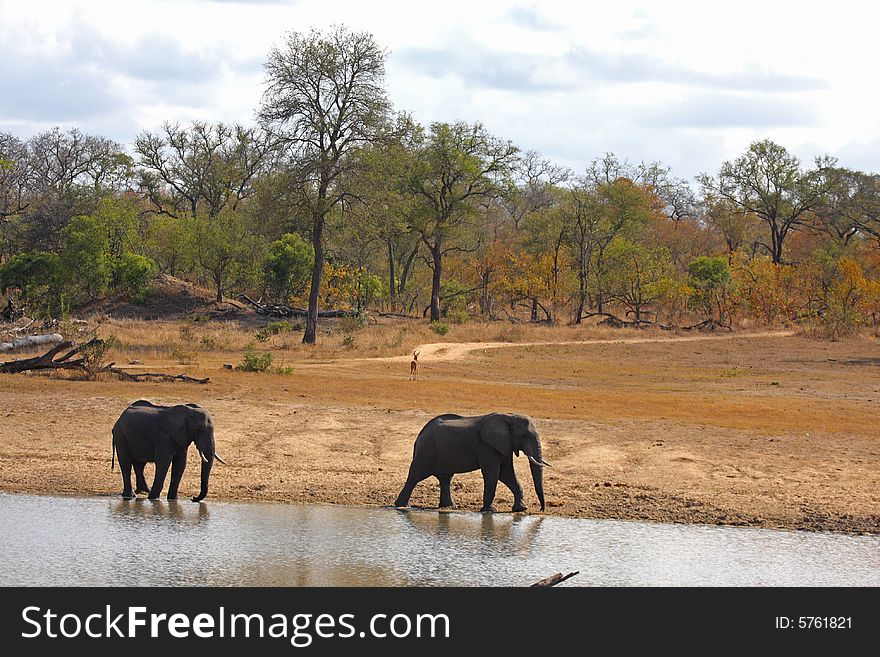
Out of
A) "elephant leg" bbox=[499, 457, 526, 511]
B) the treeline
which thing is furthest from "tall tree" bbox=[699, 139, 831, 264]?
"elephant leg" bbox=[499, 457, 526, 511]

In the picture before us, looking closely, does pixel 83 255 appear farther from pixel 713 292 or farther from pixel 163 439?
pixel 163 439

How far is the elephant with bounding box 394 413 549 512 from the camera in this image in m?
12.1

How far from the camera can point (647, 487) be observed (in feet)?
46.3

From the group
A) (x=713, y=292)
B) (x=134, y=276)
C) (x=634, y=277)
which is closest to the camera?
(x=134, y=276)

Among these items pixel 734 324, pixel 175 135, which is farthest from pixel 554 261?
pixel 175 135

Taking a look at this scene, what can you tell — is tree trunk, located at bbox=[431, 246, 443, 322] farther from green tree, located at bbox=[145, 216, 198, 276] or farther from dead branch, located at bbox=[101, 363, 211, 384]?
dead branch, located at bbox=[101, 363, 211, 384]

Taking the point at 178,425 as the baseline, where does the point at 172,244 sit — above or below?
above

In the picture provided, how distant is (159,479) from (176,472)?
209 millimetres

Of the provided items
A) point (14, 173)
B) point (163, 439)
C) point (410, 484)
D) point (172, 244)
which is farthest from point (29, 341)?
point (14, 173)

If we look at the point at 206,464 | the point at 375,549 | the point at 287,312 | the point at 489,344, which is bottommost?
the point at 375,549

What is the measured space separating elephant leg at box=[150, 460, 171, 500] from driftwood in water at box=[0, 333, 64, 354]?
18.5 m

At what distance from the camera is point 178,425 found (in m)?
12.4
